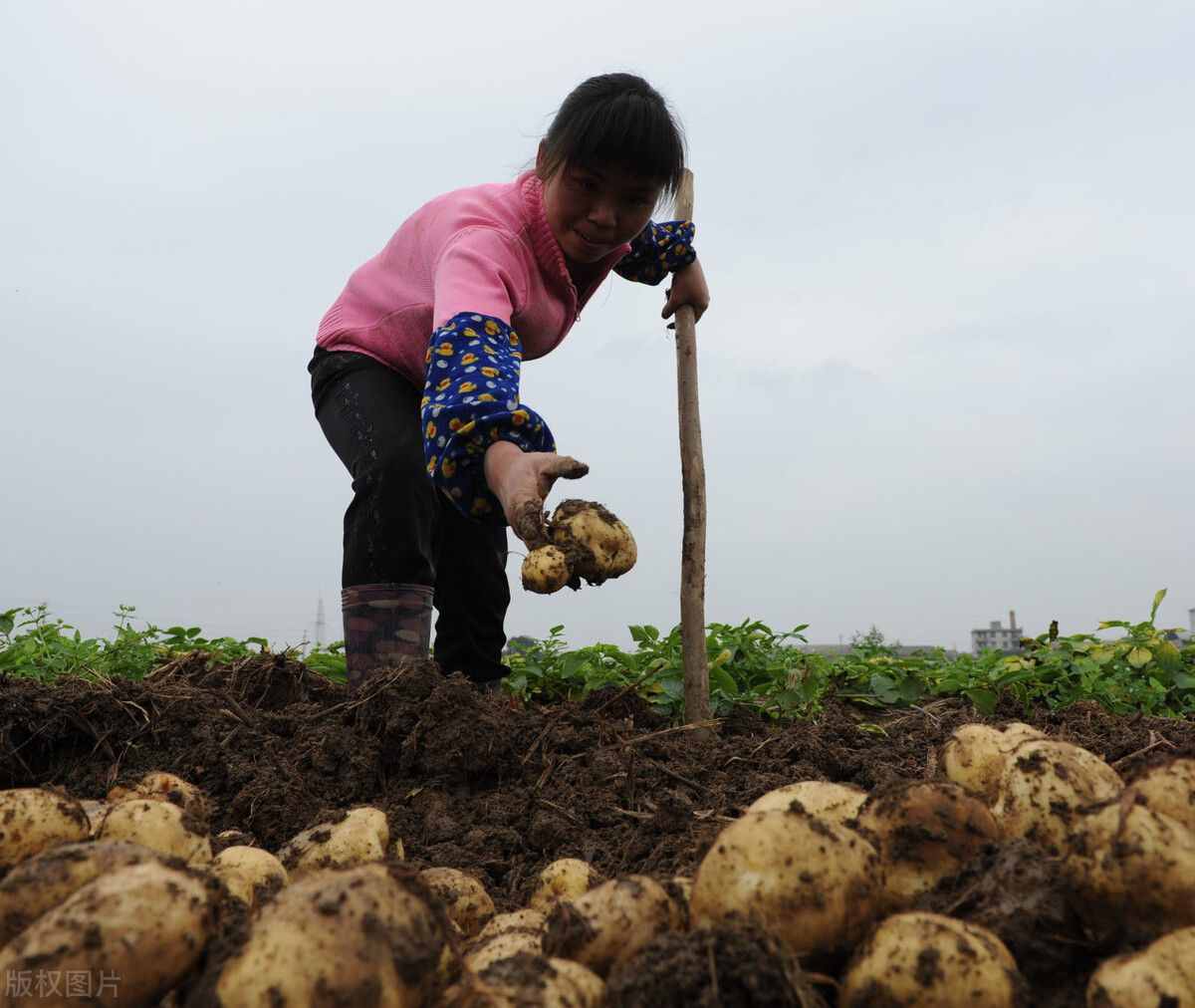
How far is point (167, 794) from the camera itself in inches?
100.0

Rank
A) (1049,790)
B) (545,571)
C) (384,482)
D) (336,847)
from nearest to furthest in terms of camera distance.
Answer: (1049,790) → (336,847) → (545,571) → (384,482)

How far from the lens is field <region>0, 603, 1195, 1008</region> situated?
147 centimetres

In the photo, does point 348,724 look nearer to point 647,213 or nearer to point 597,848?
point 597,848

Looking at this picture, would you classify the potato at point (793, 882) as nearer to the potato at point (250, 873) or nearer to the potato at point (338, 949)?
the potato at point (338, 949)

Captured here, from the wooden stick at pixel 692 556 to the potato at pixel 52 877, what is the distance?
103 inches

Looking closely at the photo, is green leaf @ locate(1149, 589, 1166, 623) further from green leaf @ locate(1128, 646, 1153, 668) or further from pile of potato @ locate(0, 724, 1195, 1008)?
pile of potato @ locate(0, 724, 1195, 1008)

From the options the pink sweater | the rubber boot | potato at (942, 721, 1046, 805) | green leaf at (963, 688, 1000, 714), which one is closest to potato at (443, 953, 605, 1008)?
potato at (942, 721, 1046, 805)

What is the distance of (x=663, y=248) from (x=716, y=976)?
371cm

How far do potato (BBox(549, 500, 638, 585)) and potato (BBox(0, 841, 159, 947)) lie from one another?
1.54 m

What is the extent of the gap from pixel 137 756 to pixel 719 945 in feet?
9.64

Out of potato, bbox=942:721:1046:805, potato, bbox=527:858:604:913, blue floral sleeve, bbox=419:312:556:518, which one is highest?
blue floral sleeve, bbox=419:312:556:518

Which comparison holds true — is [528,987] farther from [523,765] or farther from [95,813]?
[523,765]

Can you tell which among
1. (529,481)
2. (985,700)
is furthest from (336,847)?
(985,700)

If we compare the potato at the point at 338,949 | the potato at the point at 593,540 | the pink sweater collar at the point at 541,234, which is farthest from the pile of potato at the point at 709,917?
the pink sweater collar at the point at 541,234
